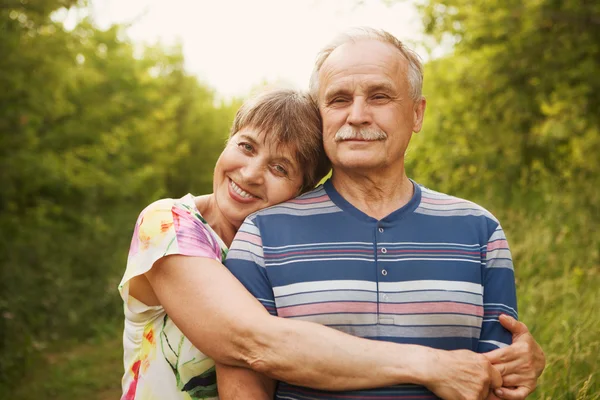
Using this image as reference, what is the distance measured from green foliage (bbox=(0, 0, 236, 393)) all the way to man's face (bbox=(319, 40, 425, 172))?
2.81 ft

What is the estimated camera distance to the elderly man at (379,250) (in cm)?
217

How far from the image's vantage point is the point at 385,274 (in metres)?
2.22

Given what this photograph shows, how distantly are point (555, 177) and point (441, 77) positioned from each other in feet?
6.32

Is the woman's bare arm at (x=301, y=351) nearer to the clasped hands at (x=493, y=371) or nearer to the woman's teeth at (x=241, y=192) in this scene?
the clasped hands at (x=493, y=371)

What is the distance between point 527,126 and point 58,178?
20.2 ft

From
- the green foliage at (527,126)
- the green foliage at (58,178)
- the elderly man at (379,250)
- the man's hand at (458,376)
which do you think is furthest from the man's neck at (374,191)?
the green foliage at (527,126)

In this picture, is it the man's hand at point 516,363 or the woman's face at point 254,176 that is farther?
the woman's face at point 254,176

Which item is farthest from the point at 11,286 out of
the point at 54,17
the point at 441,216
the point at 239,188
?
the point at 441,216

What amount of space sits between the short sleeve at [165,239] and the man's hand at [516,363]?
39.9 inches

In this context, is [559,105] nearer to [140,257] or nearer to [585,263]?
[585,263]

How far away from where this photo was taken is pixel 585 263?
18.1 feet

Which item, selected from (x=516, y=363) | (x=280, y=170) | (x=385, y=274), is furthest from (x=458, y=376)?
(x=280, y=170)

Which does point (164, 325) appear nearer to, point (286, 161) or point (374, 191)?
point (286, 161)

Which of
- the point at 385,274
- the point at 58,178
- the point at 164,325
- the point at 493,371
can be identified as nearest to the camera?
the point at 493,371
